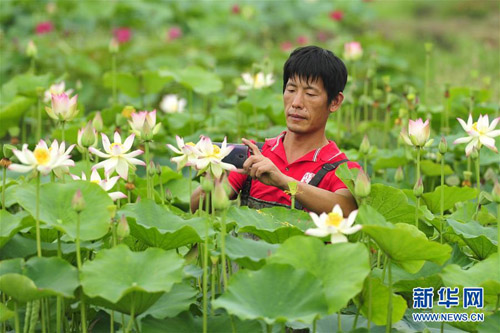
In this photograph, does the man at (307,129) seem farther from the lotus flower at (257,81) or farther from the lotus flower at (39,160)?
the lotus flower at (257,81)

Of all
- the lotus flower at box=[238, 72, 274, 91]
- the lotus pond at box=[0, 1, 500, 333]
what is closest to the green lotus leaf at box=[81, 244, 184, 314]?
the lotus pond at box=[0, 1, 500, 333]

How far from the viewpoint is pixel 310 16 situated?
9703 millimetres

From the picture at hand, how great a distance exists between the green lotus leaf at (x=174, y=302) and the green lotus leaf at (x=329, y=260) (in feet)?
0.78

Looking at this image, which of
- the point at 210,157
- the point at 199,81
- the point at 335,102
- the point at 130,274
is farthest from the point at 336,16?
the point at 130,274

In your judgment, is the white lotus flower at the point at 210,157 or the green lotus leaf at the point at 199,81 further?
the green lotus leaf at the point at 199,81

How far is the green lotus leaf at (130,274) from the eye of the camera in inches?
71.7

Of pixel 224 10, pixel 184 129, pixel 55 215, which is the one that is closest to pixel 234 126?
pixel 184 129

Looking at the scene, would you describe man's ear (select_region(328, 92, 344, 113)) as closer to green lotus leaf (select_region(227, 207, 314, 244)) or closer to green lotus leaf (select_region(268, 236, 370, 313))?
green lotus leaf (select_region(227, 207, 314, 244))

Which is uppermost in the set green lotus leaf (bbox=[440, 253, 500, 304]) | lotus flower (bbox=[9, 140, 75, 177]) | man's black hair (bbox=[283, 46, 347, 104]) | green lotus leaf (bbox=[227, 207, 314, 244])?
man's black hair (bbox=[283, 46, 347, 104])

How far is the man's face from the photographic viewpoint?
2434mm

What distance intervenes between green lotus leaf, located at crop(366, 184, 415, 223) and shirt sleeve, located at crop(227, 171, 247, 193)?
44cm

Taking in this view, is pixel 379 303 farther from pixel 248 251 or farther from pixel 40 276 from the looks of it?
pixel 40 276

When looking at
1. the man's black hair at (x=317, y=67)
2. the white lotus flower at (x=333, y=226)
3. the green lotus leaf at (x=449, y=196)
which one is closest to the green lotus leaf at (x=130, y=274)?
the white lotus flower at (x=333, y=226)

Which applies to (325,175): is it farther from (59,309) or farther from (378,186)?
(59,309)
